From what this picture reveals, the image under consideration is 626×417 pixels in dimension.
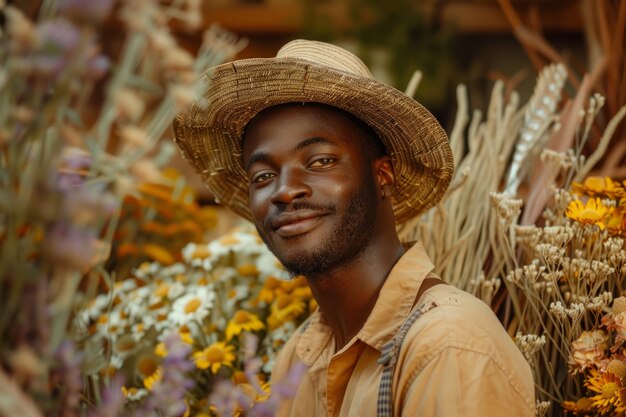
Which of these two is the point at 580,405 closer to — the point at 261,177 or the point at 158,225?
the point at 261,177

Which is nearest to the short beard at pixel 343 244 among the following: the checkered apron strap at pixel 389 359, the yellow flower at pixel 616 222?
the checkered apron strap at pixel 389 359

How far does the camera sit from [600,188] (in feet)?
6.31

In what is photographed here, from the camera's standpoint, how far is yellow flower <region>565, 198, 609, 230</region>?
1.80 m

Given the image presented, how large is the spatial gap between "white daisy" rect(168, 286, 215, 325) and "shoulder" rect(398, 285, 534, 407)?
922 millimetres

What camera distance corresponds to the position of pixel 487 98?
3910mm

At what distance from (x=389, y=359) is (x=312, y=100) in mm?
600

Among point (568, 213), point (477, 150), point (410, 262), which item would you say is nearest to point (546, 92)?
point (477, 150)

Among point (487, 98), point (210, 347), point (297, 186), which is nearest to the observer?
point (297, 186)

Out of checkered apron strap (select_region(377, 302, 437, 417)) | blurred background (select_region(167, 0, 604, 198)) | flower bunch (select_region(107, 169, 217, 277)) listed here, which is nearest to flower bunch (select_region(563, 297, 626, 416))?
checkered apron strap (select_region(377, 302, 437, 417))

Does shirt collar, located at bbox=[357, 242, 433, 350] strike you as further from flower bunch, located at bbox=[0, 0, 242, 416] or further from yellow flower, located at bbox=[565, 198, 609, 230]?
flower bunch, located at bbox=[0, 0, 242, 416]

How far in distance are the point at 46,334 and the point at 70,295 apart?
0.04 m

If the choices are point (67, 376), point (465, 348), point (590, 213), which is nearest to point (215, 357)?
point (465, 348)

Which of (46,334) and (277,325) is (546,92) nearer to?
(277,325)

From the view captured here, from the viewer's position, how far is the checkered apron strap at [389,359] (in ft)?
4.81
